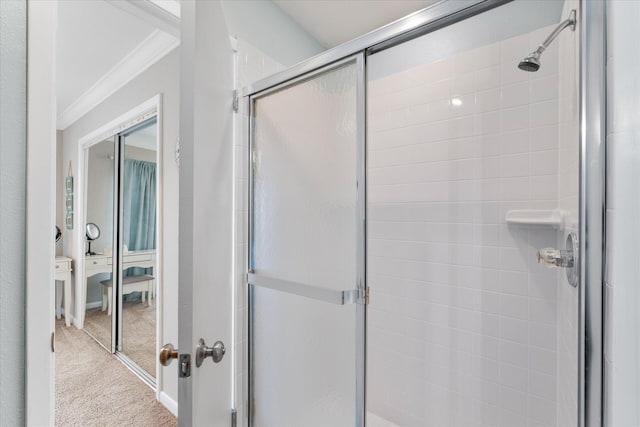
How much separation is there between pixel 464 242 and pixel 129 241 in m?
2.64

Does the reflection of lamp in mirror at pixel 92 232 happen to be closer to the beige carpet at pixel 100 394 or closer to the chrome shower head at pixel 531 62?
the beige carpet at pixel 100 394

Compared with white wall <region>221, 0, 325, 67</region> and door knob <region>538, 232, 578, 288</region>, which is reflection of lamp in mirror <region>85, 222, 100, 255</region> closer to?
white wall <region>221, 0, 325, 67</region>

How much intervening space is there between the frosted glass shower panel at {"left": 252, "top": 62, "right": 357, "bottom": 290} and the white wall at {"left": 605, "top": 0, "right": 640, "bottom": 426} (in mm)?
667

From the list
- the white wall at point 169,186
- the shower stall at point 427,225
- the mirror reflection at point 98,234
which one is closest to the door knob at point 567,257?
the shower stall at point 427,225

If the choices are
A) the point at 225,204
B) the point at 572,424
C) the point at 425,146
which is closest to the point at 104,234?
the point at 225,204

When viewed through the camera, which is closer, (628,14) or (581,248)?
(628,14)

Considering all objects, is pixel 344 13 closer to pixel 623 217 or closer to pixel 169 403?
pixel 623 217

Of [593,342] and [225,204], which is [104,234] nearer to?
[225,204]

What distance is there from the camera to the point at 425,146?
68.9 inches

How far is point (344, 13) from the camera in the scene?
186 cm

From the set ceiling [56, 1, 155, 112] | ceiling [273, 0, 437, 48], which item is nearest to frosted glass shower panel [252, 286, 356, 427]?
ceiling [273, 0, 437, 48]

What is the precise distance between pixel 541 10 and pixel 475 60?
0.33 m

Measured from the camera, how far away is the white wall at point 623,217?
57cm

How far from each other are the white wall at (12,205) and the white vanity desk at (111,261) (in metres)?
2.00
